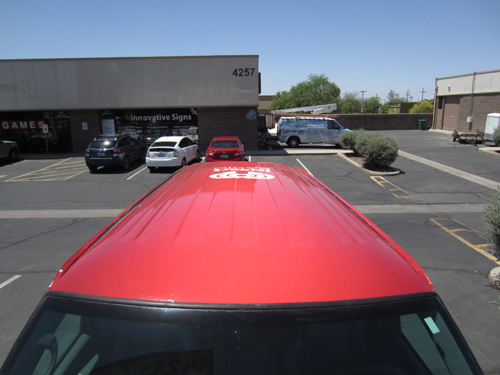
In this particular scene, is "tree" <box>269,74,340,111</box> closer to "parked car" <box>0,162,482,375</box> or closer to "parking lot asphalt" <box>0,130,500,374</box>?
"parking lot asphalt" <box>0,130,500,374</box>

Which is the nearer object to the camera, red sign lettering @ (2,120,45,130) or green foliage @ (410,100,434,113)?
red sign lettering @ (2,120,45,130)

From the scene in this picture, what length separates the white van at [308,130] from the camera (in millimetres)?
25266

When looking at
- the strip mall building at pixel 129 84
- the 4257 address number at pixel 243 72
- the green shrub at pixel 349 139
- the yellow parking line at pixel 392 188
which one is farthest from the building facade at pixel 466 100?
the strip mall building at pixel 129 84

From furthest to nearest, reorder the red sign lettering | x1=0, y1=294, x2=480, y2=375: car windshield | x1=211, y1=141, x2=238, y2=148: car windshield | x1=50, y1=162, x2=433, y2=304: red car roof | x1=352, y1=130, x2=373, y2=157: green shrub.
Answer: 1. the red sign lettering
2. x1=352, y1=130, x2=373, y2=157: green shrub
3. x1=211, y1=141, x2=238, y2=148: car windshield
4. x1=50, y1=162, x2=433, y2=304: red car roof
5. x1=0, y1=294, x2=480, y2=375: car windshield

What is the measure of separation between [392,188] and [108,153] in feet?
42.5

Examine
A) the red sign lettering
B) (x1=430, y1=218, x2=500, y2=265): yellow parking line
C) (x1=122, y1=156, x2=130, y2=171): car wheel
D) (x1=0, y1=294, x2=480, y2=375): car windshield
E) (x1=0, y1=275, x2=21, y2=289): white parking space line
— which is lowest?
(x1=430, y1=218, x2=500, y2=265): yellow parking line

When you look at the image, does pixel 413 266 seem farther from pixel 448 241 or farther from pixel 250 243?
pixel 448 241

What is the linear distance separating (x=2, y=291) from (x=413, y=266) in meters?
6.13

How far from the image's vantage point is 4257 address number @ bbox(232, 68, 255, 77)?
21781 millimetres

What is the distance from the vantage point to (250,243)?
1763mm

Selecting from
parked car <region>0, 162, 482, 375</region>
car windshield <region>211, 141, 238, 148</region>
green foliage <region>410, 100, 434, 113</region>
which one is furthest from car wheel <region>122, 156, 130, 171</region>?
green foliage <region>410, 100, 434, 113</region>

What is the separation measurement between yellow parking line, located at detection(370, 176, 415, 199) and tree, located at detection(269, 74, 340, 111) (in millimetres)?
71019

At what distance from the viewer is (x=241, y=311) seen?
1.36 meters

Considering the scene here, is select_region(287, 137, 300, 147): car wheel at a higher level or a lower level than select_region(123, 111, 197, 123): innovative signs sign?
lower
